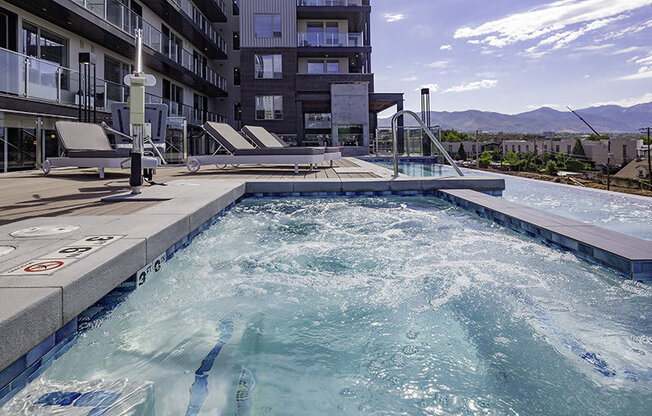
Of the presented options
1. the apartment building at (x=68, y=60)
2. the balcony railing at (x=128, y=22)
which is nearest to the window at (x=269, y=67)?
the apartment building at (x=68, y=60)

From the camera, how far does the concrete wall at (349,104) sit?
22.9m

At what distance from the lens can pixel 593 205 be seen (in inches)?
225

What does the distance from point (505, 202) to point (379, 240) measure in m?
1.90

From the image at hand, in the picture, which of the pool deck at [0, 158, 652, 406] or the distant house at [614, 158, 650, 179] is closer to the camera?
the pool deck at [0, 158, 652, 406]

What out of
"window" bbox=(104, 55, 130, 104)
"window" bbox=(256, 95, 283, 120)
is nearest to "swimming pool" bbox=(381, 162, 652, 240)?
"window" bbox=(104, 55, 130, 104)

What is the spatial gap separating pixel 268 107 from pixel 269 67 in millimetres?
2403

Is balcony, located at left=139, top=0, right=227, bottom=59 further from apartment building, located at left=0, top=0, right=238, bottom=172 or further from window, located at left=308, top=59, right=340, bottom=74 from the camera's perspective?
window, located at left=308, top=59, right=340, bottom=74

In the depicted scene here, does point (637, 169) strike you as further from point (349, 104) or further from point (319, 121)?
point (319, 121)

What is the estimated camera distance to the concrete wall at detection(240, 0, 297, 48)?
23547mm

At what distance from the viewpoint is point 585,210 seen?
5.46 m

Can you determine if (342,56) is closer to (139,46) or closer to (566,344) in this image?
(139,46)

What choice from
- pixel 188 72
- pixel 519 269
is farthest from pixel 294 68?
pixel 519 269

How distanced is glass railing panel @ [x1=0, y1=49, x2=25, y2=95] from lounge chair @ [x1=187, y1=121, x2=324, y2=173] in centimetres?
375

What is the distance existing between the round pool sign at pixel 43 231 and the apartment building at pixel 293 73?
2079cm
